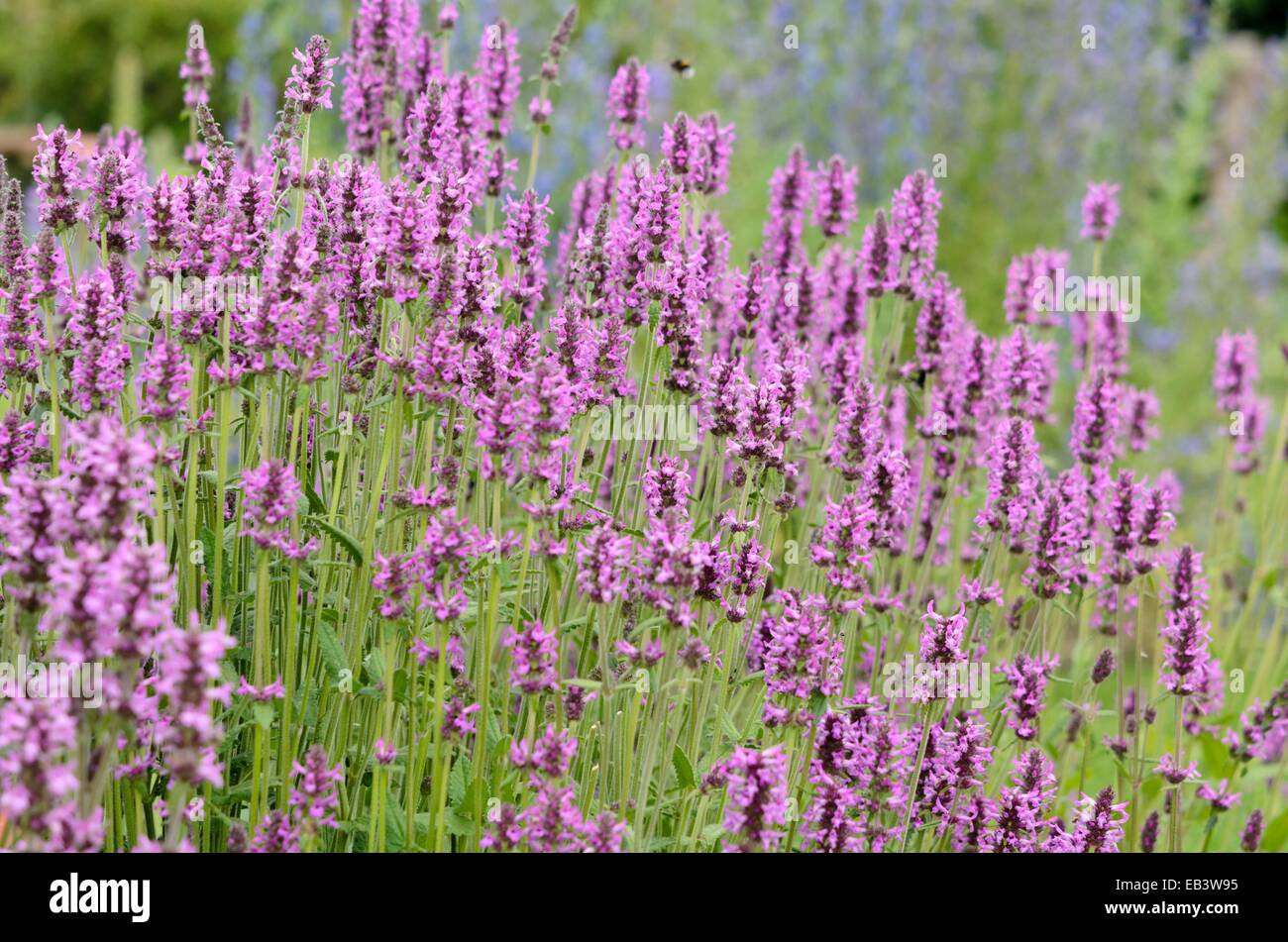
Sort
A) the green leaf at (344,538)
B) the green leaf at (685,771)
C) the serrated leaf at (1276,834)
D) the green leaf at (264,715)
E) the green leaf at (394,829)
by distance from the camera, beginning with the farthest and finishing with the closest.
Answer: the serrated leaf at (1276,834)
the green leaf at (685,771)
the green leaf at (394,829)
the green leaf at (344,538)
the green leaf at (264,715)

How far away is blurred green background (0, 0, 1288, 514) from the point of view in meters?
8.77

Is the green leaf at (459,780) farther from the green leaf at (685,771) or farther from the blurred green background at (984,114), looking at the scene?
the blurred green background at (984,114)

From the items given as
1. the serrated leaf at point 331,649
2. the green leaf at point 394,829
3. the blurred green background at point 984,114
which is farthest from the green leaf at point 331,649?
the blurred green background at point 984,114

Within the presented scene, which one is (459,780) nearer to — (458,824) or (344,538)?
(458,824)

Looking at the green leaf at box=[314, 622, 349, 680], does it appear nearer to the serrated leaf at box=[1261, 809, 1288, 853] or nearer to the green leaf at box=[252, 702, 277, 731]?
the green leaf at box=[252, 702, 277, 731]

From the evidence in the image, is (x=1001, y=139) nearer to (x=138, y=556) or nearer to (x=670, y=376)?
(x=670, y=376)

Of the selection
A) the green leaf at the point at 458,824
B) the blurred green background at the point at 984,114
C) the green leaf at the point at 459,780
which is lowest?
the green leaf at the point at 458,824

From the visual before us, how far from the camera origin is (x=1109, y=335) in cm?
481

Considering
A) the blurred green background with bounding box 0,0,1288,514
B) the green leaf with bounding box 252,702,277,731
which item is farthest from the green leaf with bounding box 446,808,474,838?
the blurred green background with bounding box 0,0,1288,514

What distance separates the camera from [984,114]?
9625mm

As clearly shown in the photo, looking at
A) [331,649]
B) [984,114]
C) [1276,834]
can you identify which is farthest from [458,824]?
[984,114]

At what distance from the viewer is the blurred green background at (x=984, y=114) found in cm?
877

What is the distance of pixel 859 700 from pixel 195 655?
5.26ft
